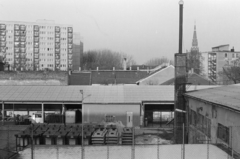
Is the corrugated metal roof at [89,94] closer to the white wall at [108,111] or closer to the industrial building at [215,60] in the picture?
the white wall at [108,111]

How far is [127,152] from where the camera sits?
14.5 meters

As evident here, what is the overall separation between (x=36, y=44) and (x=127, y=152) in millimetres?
95872

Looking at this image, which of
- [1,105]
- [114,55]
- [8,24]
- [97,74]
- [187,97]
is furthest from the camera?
[114,55]

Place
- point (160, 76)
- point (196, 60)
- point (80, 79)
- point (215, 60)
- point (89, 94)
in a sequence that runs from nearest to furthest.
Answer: point (89, 94) → point (160, 76) → point (80, 79) → point (196, 60) → point (215, 60)

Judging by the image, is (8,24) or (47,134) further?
(8,24)

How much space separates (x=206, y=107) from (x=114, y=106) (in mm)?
14349

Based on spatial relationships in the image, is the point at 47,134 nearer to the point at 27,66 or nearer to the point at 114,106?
the point at 114,106

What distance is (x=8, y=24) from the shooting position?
9931 centimetres

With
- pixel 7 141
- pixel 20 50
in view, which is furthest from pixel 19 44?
pixel 7 141

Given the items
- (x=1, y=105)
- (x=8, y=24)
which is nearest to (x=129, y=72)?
(x=1, y=105)

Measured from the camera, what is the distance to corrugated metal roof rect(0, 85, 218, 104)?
1250 inches

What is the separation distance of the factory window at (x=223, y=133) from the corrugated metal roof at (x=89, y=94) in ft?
51.0

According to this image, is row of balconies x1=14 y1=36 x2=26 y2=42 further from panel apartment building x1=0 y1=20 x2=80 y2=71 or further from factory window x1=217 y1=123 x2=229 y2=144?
factory window x1=217 y1=123 x2=229 y2=144

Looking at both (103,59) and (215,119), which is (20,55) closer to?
(103,59)
